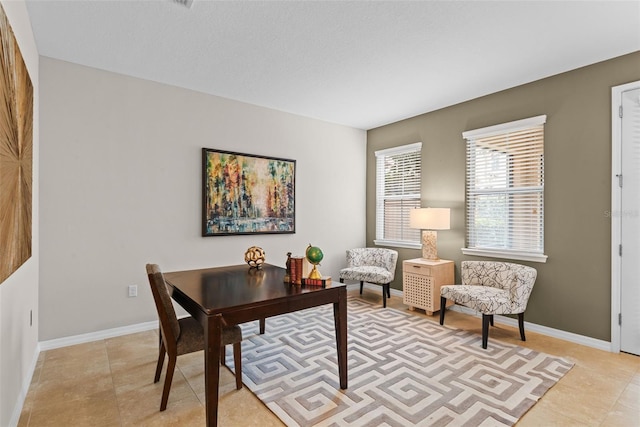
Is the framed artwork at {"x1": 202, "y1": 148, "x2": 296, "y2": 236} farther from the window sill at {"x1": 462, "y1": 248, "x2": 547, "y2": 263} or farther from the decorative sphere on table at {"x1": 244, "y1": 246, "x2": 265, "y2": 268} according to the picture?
the window sill at {"x1": 462, "y1": 248, "x2": 547, "y2": 263}

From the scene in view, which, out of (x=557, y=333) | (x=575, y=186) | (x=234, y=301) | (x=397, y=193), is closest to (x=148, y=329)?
(x=234, y=301)

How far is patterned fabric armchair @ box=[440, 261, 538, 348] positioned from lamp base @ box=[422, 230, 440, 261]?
0.45 m

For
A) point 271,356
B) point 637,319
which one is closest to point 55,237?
point 271,356

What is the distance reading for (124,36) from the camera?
108 inches

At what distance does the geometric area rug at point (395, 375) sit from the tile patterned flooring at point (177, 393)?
13 centimetres

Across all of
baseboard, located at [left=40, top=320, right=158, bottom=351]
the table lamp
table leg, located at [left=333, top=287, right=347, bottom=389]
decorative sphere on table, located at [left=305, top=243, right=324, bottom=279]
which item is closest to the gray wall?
baseboard, located at [left=40, top=320, right=158, bottom=351]

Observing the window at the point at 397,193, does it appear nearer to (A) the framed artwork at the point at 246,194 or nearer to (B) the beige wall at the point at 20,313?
(A) the framed artwork at the point at 246,194

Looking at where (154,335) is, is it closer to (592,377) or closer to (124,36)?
(124,36)

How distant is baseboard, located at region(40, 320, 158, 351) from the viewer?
3.04 metres

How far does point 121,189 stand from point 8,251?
182cm

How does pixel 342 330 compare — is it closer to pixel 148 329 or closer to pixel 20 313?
pixel 20 313

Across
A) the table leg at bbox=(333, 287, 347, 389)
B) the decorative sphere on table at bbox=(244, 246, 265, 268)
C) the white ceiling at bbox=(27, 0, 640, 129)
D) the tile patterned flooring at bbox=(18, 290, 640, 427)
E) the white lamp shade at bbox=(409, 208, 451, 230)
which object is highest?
the white ceiling at bbox=(27, 0, 640, 129)

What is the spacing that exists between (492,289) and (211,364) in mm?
2934

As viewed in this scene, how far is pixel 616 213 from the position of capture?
9.81 ft
